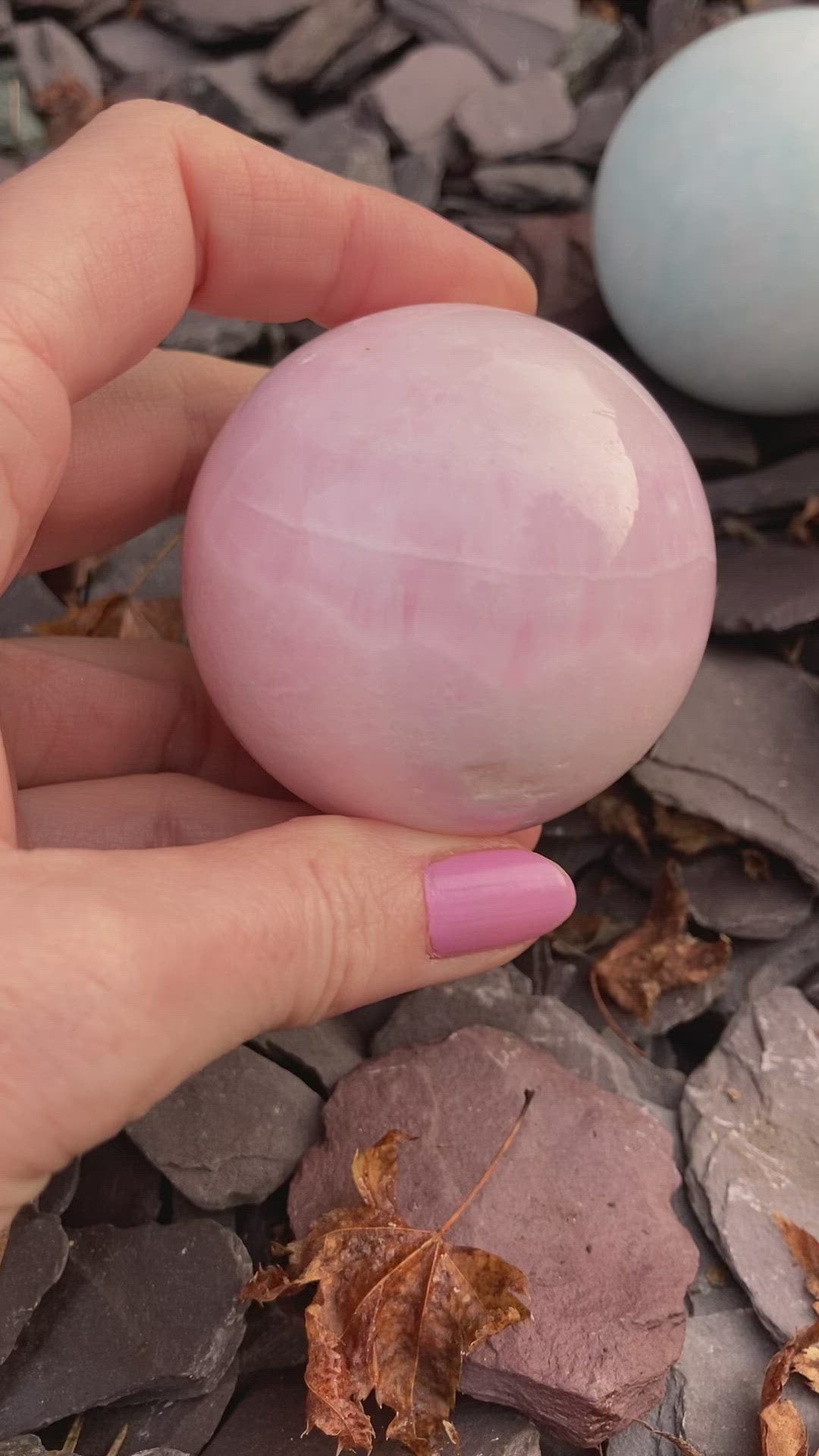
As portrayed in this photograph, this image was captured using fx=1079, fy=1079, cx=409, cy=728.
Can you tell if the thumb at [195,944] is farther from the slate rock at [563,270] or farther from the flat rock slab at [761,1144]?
the slate rock at [563,270]

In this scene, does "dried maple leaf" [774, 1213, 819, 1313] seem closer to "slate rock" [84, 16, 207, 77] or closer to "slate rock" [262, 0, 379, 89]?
"slate rock" [262, 0, 379, 89]

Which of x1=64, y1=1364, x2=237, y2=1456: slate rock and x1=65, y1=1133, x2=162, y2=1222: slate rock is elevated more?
x1=65, y1=1133, x2=162, y2=1222: slate rock

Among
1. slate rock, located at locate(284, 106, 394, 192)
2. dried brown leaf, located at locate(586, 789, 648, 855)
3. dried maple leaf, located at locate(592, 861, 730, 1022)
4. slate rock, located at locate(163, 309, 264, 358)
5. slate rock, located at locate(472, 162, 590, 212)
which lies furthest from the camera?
slate rock, located at locate(472, 162, 590, 212)

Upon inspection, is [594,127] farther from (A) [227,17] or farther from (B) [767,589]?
(B) [767,589]

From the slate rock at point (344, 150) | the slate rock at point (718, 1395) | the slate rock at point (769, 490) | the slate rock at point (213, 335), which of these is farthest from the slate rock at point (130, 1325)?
the slate rock at point (344, 150)

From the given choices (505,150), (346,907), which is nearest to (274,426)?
(346,907)

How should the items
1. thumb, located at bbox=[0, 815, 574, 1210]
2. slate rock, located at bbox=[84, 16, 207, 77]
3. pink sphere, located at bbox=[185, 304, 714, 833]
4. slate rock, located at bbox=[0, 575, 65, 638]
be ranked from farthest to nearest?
slate rock, located at bbox=[84, 16, 207, 77], slate rock, located at bbox=[0, 575, 65, 638], pink sphere, located at bbox=[185, 304, 714, 833], thumb, located at bbox=[0, 815, 574, 1210]

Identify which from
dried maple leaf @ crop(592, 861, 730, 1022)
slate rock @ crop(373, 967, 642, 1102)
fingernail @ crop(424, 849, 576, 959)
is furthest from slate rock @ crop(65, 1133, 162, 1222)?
dried maple leaf @ crop(592, 861, 730, 1022)

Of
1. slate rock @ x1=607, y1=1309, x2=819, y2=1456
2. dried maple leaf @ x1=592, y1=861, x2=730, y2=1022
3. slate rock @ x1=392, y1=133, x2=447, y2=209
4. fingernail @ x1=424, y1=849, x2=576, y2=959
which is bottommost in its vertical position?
slate rock @ x1=607, y1=1309, x2=819, y2=1456
